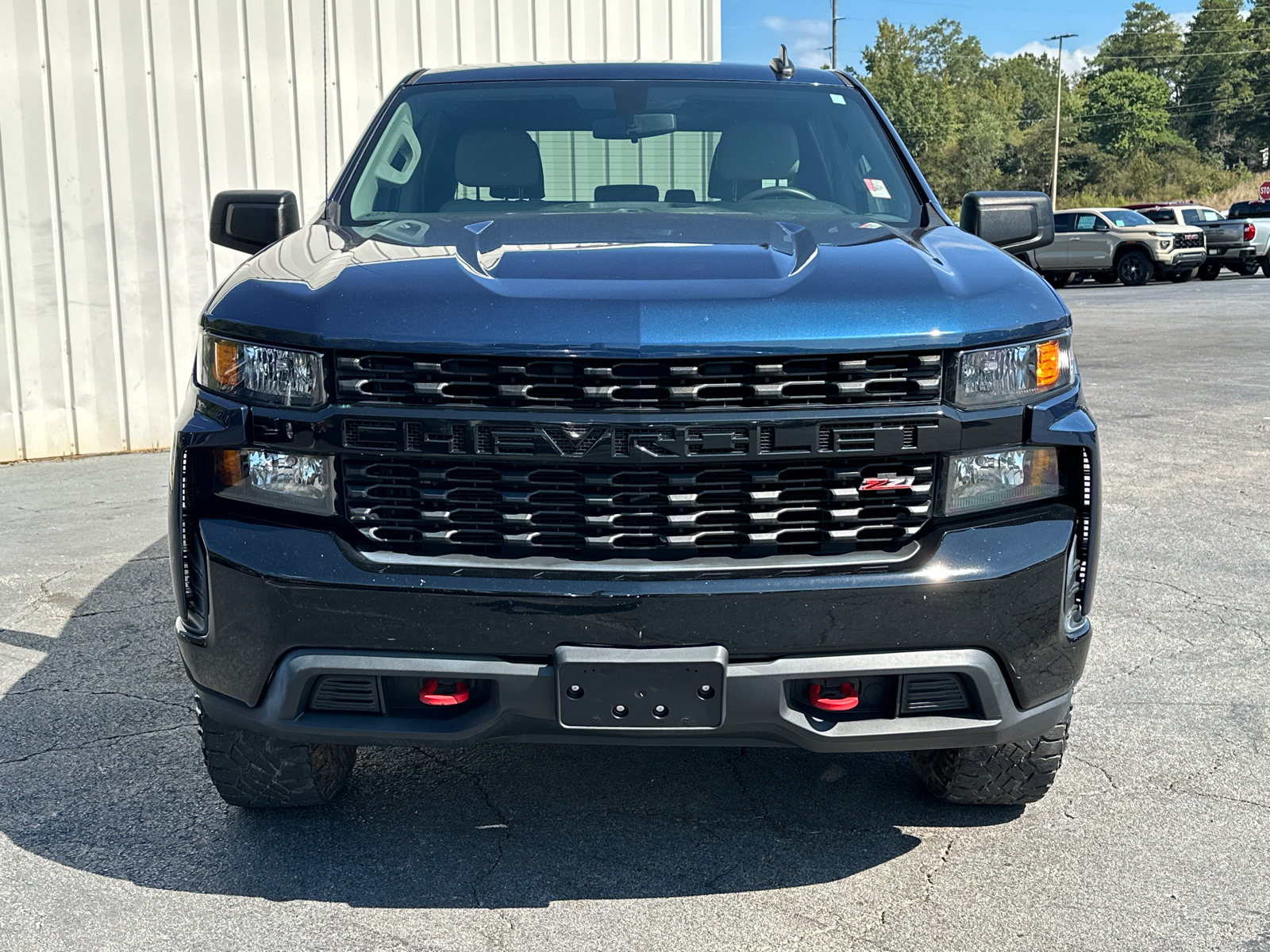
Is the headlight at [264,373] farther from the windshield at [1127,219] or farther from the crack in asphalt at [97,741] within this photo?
the windshield at [1127,219]

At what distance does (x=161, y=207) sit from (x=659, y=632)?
6.97m

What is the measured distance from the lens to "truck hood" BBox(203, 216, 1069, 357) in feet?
8.27

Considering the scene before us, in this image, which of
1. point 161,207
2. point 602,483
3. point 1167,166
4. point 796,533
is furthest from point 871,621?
point 1167,166

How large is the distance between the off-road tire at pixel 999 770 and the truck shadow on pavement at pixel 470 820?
0.08m

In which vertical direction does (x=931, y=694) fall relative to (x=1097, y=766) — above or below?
above

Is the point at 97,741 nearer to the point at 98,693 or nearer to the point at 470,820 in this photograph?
the point at 98,693

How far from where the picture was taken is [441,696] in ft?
8.73

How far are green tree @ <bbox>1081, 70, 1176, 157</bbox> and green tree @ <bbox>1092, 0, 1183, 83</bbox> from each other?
2992mm

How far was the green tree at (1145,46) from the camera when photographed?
385 feet

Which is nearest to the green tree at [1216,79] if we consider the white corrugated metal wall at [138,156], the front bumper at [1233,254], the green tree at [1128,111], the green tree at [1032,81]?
the green tree at [1128,111]

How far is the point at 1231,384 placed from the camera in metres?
11.5

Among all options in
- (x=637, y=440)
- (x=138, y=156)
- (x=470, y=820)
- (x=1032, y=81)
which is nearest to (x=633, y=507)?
(x=637, y=440)

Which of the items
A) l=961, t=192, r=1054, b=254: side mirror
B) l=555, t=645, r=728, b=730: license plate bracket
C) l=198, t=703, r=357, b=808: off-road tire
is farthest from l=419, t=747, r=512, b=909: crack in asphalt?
l=961, t=192, r=1054, b=254: side mirror

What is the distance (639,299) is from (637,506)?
1.31 ft
